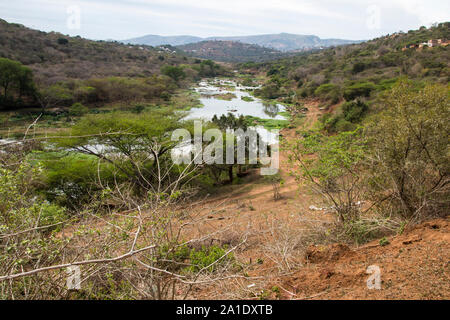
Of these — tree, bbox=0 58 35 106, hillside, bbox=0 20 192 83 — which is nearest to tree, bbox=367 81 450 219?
tree, bbox=0 58 35 106

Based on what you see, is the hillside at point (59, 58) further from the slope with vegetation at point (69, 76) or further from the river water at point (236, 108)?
the river water at point (236, 108)

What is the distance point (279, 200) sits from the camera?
11.4 metres

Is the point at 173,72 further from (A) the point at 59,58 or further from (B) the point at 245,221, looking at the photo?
(B) the point at 245,221

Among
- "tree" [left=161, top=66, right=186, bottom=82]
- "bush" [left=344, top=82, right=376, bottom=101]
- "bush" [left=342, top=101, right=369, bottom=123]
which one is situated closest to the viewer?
"bush" [left=342, top=101, right=369, bottom=123]

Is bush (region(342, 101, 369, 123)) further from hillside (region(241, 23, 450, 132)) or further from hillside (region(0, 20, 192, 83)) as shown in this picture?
hillside (region(0, 20, 192, 83))

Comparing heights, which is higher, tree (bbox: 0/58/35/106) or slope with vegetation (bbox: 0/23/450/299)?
tree (bbox: 0/58/35/106)

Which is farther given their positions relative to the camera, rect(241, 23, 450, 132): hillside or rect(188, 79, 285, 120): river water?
rect(188, 79, 285, 120): river water

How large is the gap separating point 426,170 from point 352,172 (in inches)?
51.8

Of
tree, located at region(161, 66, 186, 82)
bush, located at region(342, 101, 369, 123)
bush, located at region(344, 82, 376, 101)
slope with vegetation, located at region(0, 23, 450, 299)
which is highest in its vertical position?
tree, located at region(161, 66, 186, 82)

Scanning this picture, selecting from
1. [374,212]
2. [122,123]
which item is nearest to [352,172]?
[374,212]

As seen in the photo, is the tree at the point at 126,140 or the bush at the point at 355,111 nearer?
the tree at the point at 126,140

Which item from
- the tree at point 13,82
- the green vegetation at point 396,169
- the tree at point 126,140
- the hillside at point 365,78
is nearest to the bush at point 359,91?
the hillside at point 365,78

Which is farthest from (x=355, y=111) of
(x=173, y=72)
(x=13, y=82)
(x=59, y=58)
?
(x=59, y=58)
